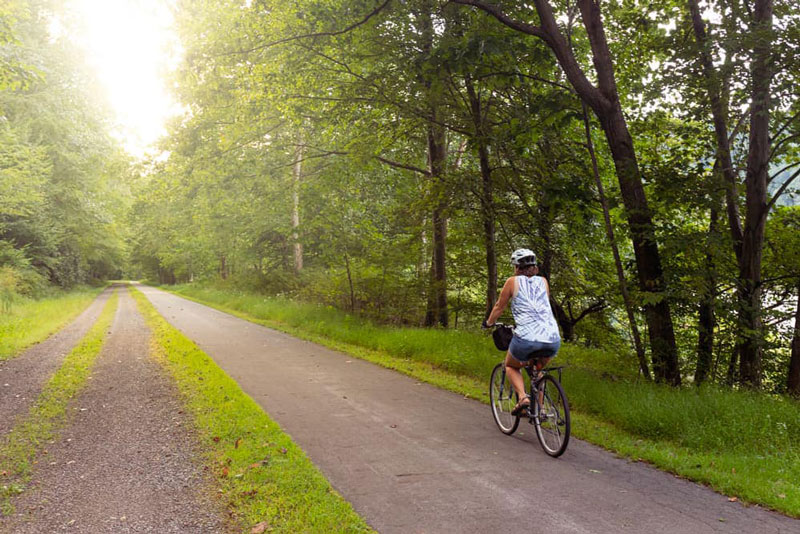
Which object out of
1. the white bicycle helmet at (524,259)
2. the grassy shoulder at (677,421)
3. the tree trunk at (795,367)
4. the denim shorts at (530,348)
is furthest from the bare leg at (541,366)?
the tree trunk at (795,367)

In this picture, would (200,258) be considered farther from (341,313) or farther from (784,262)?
(784,262)

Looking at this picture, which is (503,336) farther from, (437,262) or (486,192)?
(437,262)

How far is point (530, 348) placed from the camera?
16.8ft

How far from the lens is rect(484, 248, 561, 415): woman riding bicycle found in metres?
5.11

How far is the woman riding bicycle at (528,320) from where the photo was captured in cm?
511

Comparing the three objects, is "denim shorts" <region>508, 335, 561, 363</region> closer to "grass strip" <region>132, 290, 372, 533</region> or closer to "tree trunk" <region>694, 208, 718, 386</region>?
"grass strip" <region>132, 290, 372, 533</region>

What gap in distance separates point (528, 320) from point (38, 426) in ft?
20.1

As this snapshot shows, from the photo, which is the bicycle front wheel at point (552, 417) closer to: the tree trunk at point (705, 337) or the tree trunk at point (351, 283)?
the tree trunk at point (705, 337)

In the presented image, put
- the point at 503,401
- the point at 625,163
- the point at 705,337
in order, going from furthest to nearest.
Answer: the point at 705,337, the point at 625,163, the point at 503,401

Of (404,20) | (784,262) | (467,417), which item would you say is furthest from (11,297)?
(784,262)

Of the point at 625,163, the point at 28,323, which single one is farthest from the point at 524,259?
the point at 28,323

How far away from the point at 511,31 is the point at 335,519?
8015mm

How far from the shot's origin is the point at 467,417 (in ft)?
21.0

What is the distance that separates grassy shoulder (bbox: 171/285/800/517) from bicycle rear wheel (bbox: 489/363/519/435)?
806mm
